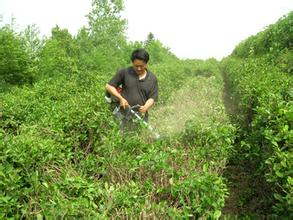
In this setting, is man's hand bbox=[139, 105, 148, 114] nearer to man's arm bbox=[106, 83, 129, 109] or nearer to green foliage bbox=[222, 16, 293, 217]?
man's arm bbox=[106, 83, 129, 109]

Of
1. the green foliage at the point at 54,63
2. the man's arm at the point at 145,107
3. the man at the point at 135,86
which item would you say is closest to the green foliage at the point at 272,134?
the man's arm at the point at 145,107

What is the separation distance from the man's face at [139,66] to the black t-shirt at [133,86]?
129 mm

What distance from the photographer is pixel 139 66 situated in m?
5.61

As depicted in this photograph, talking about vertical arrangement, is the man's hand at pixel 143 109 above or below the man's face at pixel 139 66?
Answer: below

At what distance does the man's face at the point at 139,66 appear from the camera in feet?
18.2

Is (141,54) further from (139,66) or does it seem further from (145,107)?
(145,107)

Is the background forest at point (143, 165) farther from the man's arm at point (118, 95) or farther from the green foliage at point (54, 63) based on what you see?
the green foliage at point (54, 63)

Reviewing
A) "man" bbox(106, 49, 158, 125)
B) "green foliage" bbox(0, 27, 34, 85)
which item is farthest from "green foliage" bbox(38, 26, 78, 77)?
"man" bbox(106, 49, 158, 125)

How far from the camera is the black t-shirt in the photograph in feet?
19.1

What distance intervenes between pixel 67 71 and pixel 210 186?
11.7 meters

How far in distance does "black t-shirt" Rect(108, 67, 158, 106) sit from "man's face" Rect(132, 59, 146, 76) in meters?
0.13

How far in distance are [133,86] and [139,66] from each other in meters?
0.36

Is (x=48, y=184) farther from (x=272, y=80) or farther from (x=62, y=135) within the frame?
(x=272, y=80)

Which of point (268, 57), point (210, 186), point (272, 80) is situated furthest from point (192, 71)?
point (210, 186)
